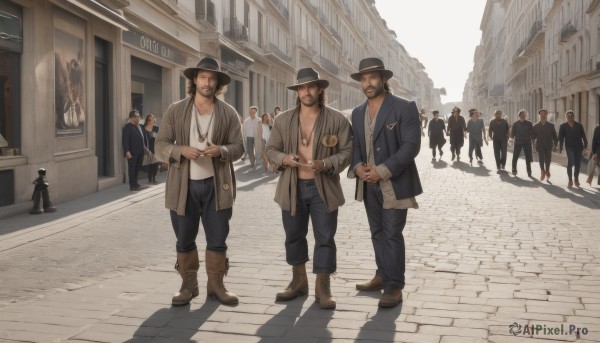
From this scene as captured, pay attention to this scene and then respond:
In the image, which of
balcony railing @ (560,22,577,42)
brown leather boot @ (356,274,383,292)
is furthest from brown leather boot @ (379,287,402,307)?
balcony railing @ (560,22,577,42)

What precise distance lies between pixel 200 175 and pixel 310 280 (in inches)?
53.1

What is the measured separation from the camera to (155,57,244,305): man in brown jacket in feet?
15.9

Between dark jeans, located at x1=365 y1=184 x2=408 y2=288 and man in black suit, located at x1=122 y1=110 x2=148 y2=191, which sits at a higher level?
man in black suit, located at x1=122 y1=110 x2=148 y2=191

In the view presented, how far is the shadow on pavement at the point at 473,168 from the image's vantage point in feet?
54.6

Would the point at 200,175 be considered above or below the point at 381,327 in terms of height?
above

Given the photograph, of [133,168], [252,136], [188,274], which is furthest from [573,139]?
[188,274]

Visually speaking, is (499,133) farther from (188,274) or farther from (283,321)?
(283,321)

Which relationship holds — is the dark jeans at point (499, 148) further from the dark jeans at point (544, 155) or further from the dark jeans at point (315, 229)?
the dark jeans at point (315, 229)

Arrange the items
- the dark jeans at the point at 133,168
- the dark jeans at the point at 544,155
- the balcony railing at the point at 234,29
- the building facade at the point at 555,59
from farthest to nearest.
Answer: the building facade at the point at 555,59, the balcony railing at the point at 234,29, the dark jeans at the point at 544,155, the dark jeans at the point at 133,168

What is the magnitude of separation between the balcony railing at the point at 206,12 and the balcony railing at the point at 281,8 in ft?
31.7

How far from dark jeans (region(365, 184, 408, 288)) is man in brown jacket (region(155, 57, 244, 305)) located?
→ 1066mm

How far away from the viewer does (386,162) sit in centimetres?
476

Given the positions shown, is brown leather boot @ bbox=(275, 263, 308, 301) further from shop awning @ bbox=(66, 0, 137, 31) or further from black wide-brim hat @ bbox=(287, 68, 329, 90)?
shop awning @ bbox=(66, 0, 137, 31)

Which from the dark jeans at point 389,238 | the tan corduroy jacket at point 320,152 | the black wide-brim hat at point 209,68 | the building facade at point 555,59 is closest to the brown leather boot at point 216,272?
the tan corduroy jacket at point 320,152
